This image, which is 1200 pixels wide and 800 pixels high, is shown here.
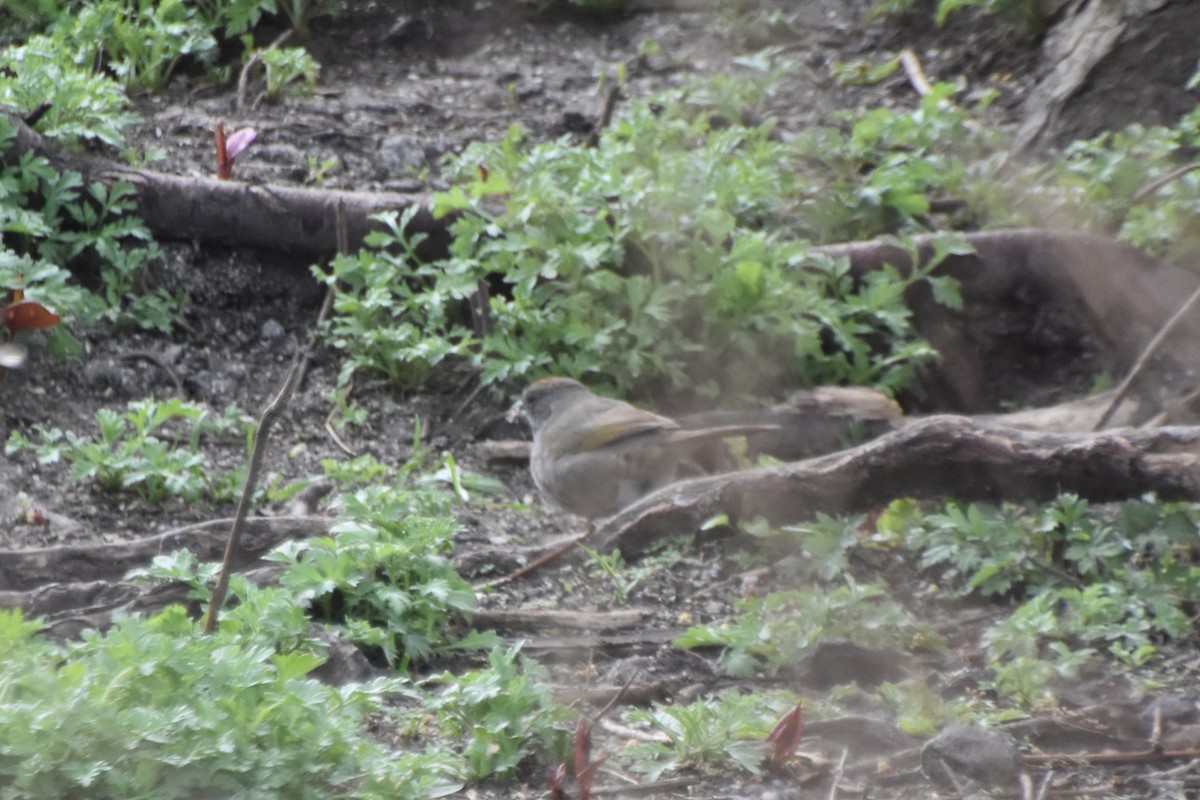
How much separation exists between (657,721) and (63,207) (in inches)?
165

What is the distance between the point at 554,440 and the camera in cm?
517

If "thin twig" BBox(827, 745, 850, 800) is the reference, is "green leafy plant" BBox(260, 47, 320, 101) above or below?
above

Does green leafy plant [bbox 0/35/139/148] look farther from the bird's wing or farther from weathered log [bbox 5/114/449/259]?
the bird's wing

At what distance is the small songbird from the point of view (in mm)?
5180

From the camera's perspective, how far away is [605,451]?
5.26 meters

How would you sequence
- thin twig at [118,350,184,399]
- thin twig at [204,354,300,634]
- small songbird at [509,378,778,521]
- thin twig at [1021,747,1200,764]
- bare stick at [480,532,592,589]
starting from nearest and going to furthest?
1. thin twig at [204,354,300,634]
2. thin twig at [1021,747,1200,764]
3. bare stick at [480,532,592,589]
4. small songbird at [509,378,778,521]
5. thin twig at [118,350,184,399]

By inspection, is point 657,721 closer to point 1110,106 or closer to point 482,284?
point 482,284

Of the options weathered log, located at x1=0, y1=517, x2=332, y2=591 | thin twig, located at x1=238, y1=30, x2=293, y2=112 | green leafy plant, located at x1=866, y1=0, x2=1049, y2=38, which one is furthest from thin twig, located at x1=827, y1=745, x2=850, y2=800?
green leafy plant, located at x1=866, y1=0, x2=1049, y2=38

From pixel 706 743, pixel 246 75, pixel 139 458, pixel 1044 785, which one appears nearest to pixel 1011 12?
pixel 246 75

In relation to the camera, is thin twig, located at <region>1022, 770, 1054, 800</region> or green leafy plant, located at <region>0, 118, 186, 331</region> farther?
green leafy plant, located at <region>0, 118, 186, 331</region>

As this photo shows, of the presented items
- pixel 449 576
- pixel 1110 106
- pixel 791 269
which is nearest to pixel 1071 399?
pixel 791 269

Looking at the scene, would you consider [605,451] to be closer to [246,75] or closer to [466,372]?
[466,372]

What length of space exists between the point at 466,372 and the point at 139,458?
1598 mm

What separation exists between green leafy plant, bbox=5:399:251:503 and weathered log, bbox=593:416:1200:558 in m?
1.52
